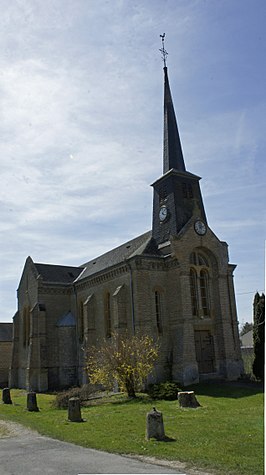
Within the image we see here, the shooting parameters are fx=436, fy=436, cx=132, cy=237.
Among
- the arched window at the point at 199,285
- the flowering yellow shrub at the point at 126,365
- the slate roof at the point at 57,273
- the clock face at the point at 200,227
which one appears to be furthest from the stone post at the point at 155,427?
the slate roof at the point at 57,273

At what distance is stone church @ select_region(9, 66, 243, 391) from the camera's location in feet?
95.3

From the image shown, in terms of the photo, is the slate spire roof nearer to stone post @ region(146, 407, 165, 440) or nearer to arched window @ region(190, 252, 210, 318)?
arched window @ region(190, 252, 210, 318)

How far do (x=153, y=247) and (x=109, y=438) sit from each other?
64.3 ft

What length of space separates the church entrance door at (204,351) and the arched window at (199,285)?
1322 mm

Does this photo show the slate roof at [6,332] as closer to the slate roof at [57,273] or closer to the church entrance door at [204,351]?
the slate roof at [57,273]

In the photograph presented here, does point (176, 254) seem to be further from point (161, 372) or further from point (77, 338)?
point (77, 338)

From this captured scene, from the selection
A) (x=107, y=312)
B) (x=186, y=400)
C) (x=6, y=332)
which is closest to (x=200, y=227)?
(x=107, y=312)

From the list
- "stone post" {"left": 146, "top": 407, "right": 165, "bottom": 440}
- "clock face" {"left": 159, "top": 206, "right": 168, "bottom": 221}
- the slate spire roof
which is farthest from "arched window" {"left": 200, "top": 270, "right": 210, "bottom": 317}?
"stone post" {"left": 146, "top": 407, "right": 165, "bottom": 440}

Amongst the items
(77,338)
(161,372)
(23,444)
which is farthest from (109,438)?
(77,338)

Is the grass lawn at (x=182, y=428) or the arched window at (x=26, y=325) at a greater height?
the arched window at (x=26, y=325)

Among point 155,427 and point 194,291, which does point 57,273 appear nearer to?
point 194,291

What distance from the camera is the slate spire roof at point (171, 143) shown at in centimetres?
3397

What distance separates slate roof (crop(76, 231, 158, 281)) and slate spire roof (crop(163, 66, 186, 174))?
566 centimetres

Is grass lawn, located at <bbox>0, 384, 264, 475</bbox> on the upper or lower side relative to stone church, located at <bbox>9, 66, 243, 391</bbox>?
lower
